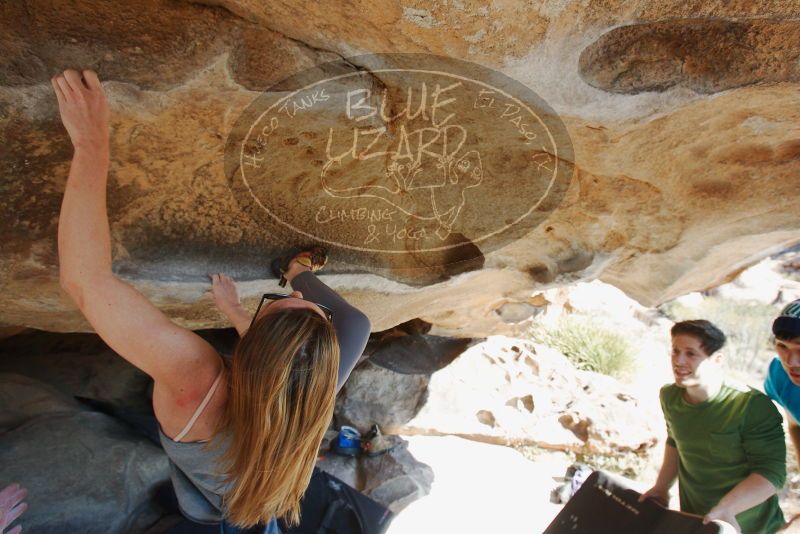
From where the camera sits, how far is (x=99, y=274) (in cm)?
103

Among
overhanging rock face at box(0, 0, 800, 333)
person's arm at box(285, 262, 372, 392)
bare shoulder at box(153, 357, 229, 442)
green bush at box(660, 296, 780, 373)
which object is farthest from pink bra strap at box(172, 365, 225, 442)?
green bush at box(660, 296, 780, 373)

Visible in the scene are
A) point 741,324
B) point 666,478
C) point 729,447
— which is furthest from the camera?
point 741,324

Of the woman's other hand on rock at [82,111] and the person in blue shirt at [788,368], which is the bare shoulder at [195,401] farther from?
the person in blue shirt at [788,368]

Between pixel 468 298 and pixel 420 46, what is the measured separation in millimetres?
2012

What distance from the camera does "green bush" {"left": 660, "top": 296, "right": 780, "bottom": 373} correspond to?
8.03 metres

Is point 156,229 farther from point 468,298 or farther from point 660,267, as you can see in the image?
point 660,267

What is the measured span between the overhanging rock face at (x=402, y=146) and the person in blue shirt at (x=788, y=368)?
20.1 inches

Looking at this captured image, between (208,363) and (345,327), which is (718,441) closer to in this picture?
(345,327)

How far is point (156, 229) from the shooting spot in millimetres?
1812

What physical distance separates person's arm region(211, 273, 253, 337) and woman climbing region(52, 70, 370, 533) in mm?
317

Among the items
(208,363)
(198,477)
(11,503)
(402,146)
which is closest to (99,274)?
(208,363)

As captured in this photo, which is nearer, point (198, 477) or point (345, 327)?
point (198, 477)

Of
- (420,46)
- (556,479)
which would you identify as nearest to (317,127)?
(420,46)

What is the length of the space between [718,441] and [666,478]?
298 mm
